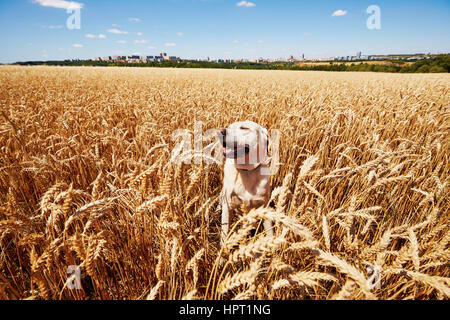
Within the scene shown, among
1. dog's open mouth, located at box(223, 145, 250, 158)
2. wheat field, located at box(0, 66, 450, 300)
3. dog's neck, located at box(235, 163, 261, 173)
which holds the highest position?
dog's open mouth, located at box(223, 145, 250, 158)

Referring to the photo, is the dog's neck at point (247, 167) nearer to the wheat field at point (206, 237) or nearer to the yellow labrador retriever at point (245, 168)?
the yellow labrador retriever at point (245, 168)

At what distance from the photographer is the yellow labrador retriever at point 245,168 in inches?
67.0

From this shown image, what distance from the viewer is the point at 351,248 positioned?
1126mm

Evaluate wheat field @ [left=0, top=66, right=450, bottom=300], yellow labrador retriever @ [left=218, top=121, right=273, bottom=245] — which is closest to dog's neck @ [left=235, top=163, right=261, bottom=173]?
yellow labrador retriever @ [left=218, top=121, right=273, bottom=245]

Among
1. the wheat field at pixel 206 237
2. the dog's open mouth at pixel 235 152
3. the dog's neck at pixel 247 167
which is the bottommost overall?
the wheat field at pixel 206 237

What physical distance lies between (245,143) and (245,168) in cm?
21

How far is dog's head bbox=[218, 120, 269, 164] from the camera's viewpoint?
169cm

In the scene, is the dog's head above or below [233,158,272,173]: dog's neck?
above

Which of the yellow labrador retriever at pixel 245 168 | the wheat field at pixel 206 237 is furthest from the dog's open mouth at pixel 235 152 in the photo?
the wheat field at pixel 206 237

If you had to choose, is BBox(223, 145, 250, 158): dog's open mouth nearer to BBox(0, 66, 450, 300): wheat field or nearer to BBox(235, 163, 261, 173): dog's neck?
BBox(235, 163, 261, 173): dog's neck

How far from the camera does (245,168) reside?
1757 mm

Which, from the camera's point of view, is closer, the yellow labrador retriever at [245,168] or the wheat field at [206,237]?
the wheat field at [206,237]

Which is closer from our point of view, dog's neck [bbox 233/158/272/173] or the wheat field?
the wheat field

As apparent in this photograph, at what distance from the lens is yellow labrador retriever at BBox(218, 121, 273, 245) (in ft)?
5.58
